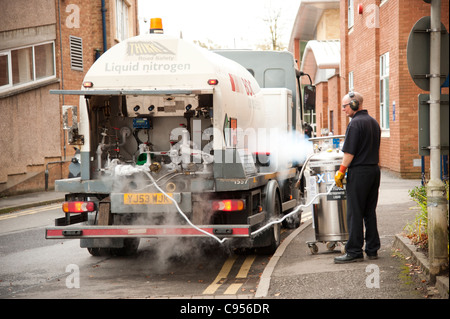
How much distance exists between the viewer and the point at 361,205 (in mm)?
7414

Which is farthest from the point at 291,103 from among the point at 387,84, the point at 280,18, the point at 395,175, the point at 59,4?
the point at 280,18

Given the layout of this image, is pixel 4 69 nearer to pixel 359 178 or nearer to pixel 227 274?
pixel 227 274

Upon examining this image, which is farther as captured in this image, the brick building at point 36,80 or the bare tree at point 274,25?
the bare tree at point 274,25

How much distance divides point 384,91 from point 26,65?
1218 centimetres

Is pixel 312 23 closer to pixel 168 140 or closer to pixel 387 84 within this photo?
pixel 387 84

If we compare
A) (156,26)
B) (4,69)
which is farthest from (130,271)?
(4,69)

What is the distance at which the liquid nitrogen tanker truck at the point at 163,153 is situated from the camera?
25.1 feet

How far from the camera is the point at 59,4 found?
2175 centimetres

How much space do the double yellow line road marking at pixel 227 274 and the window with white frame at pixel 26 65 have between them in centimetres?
A: 1341

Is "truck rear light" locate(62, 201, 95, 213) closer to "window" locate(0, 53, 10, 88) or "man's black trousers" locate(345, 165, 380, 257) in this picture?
"man's black trousers" locate(345, 165, 380, 257)

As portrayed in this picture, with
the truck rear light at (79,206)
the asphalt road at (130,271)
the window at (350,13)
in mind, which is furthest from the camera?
the window at (350,13)

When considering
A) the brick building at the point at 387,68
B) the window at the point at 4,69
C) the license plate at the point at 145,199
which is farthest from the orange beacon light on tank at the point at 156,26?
the window at the point at 4,69

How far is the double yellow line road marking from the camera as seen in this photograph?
6934mm

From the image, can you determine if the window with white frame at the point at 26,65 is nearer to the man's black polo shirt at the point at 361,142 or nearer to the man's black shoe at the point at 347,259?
the man's black polo shirt at the point at 361,142
